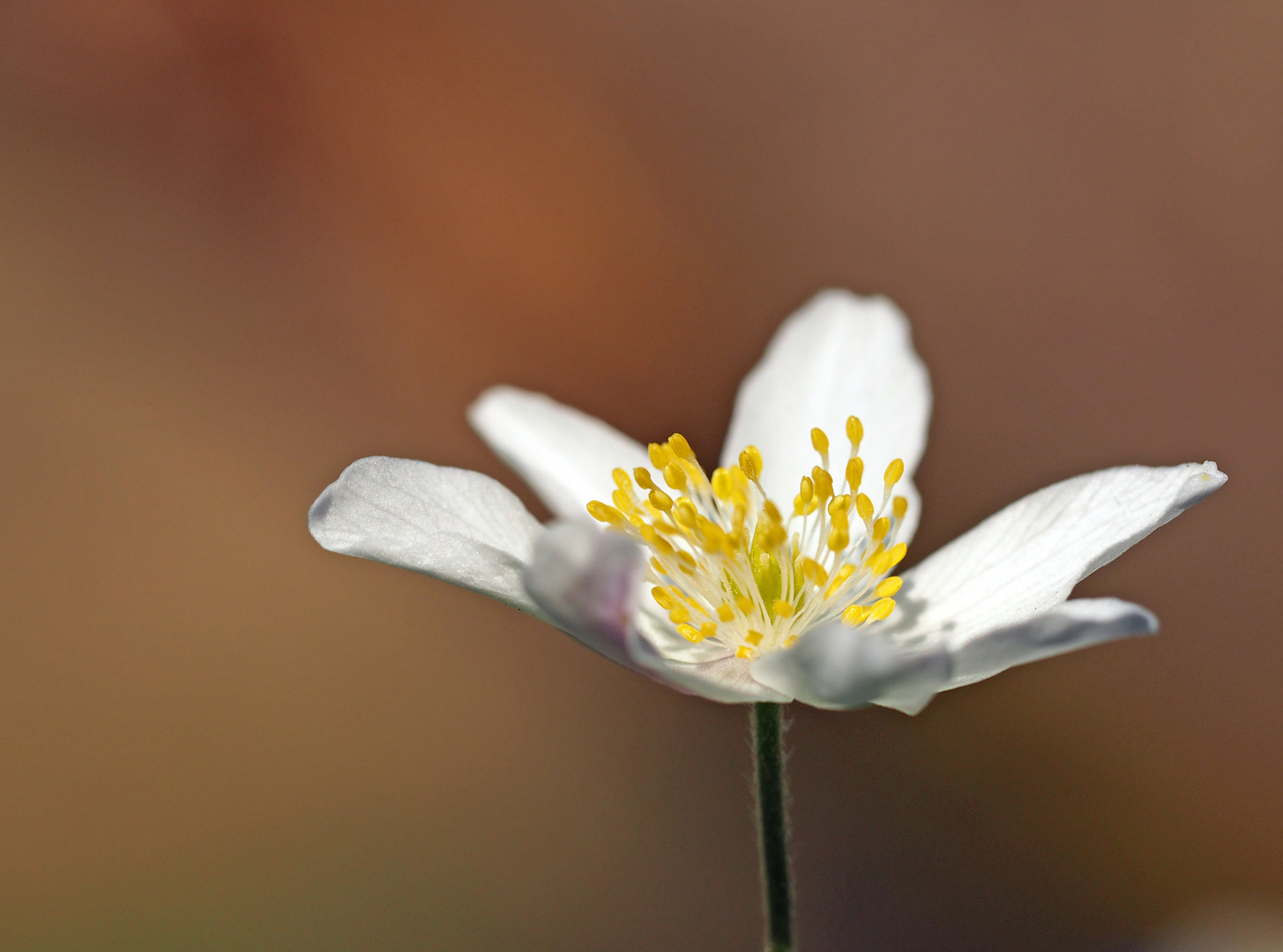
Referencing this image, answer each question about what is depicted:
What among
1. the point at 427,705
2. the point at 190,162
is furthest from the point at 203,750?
the point at 190,162

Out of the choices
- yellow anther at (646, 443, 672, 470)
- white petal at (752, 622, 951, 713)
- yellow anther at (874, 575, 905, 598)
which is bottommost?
A: white petal at (752, 622, 951, 713)

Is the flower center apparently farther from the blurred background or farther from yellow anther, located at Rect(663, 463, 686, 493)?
the blurred background

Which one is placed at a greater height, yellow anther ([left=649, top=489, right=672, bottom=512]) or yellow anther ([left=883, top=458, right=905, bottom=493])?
yellow anther ([left=883, top=458, right=905, bottom=493])

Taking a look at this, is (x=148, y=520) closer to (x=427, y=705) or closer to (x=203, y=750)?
(x=203, y=750)

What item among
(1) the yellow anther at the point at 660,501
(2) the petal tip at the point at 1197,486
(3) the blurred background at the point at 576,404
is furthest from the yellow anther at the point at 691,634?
(3) the blurred background at the point at 576,404

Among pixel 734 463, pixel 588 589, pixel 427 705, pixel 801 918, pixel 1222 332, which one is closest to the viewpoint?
pixel 588 589

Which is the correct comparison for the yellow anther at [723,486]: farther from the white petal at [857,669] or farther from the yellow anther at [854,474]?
the white petal at [857,669]

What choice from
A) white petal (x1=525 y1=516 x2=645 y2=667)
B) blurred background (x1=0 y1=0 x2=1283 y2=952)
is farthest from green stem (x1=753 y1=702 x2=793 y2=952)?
blurred background (x1=0 y1=0 x2=1283 y2=952)

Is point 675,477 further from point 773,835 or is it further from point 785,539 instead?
point 773,835
